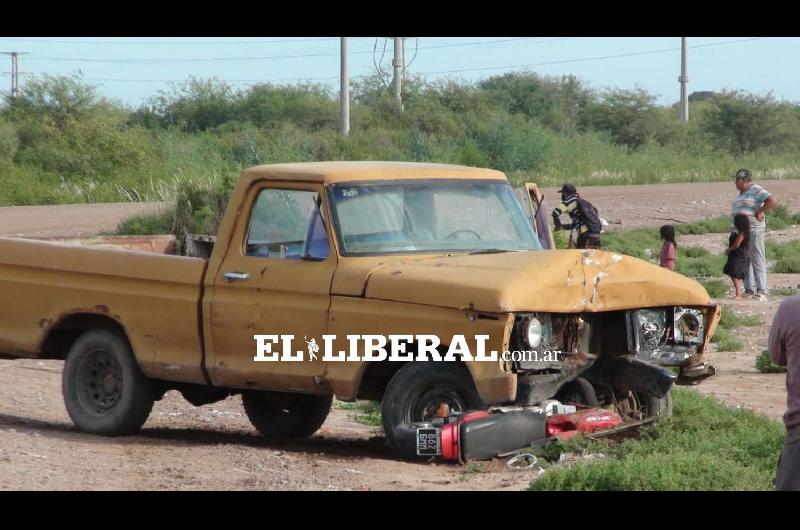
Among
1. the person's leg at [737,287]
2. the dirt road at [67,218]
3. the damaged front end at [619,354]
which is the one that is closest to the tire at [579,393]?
the damaged front end at [619,354]

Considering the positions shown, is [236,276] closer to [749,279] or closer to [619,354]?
[619,354]

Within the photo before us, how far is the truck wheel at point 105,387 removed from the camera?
996 centimetres

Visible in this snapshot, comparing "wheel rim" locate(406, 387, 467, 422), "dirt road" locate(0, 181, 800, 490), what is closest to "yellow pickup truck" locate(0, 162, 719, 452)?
"wheel rim" locate(406, 387, 467, 422)

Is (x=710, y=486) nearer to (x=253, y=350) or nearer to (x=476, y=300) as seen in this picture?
(x=476, y=300)

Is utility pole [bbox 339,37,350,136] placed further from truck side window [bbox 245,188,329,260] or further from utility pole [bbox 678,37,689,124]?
truck side window [bbox 245,188,329,260]

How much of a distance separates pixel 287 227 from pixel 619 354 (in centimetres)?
235

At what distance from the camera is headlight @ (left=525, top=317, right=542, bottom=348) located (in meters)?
8.35

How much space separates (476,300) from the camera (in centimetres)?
827

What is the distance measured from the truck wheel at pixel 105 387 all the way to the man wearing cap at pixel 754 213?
10.3 m

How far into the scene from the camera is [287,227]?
31.4 feet

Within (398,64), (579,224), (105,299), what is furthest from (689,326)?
(398,64)

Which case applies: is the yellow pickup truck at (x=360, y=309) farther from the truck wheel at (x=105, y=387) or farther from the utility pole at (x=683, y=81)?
the utility pole at (x=683, y=81)

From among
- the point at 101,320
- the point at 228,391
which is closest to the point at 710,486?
the point at 228,391
